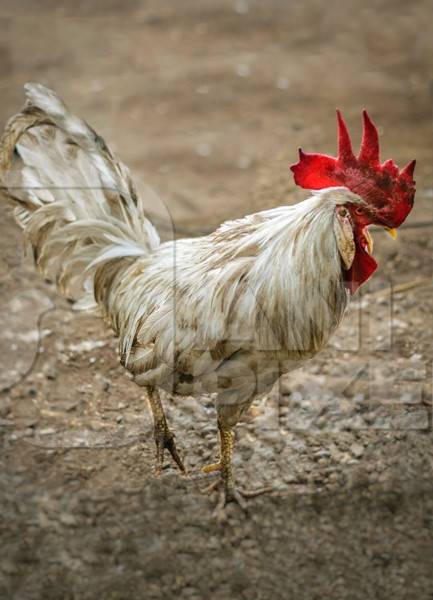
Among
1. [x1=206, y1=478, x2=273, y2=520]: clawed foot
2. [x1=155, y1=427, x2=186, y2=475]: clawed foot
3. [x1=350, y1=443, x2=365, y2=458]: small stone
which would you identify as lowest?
[x1=206, y1=478, x2=273, y2=520]: clawed foot

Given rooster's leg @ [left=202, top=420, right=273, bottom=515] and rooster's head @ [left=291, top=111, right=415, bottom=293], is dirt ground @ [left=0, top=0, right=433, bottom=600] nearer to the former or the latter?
rooster's leg @ [left=202, top=420, right=273, bottom=515]

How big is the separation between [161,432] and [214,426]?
51 centimetres

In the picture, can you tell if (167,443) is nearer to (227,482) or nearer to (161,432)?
(161,432)

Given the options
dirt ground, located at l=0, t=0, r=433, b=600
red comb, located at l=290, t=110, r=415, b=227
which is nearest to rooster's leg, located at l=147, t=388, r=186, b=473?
dirt ground, located at l=0, t=0, r=433, b=600

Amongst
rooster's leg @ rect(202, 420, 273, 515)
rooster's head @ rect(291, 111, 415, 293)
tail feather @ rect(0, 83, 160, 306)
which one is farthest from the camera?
rooster's leg @ rect(202, 420, 273, 515)

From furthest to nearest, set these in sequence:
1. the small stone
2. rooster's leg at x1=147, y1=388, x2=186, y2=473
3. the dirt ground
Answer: the small stone
rooster's leg at x1=147, y1=388, x2=186, y2=473
the dirt ground

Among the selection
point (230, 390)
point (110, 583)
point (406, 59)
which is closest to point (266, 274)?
point (230, 390)

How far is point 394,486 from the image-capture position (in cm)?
437

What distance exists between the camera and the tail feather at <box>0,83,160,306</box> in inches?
163

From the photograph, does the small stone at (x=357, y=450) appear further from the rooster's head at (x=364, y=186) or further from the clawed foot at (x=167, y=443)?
the rooster's head at (x=364, y=186)

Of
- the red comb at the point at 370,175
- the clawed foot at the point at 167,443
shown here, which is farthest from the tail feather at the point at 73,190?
the red comb at the point at 370,175

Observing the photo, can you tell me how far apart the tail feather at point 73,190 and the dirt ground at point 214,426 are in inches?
48.2

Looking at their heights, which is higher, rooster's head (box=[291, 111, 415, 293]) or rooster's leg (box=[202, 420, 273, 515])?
rooster's head (box=[291, 111, 415, 293])

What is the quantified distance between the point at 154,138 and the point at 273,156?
4.27ft
